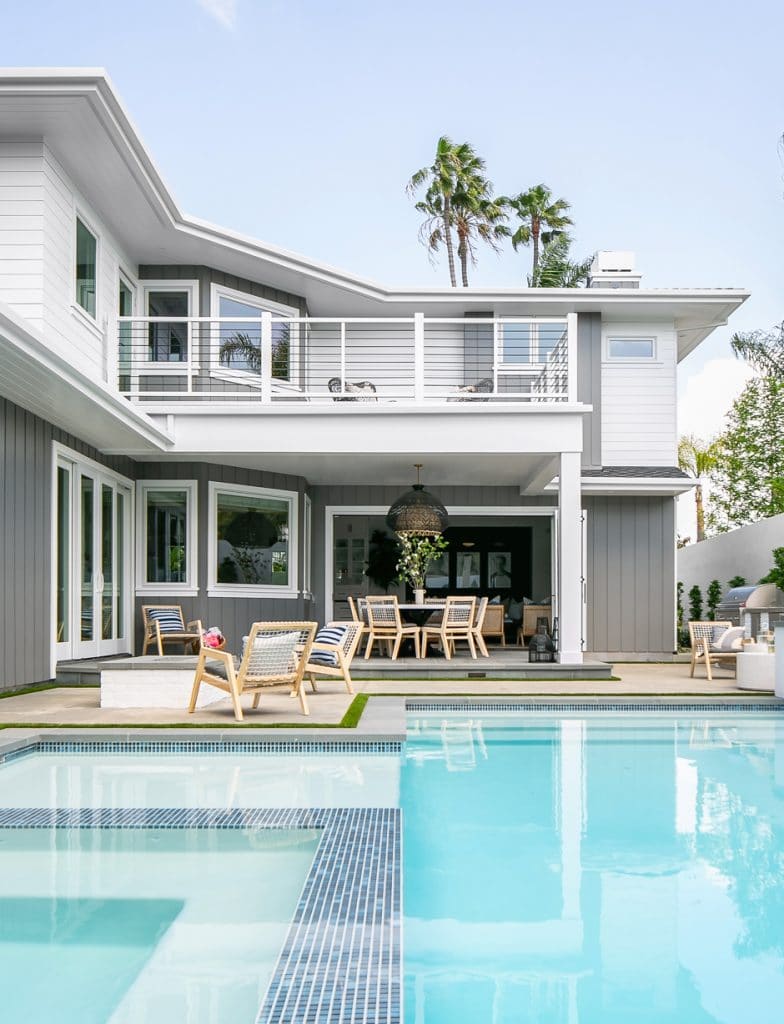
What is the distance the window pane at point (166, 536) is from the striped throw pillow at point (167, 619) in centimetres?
59

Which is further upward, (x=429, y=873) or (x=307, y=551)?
(x=307, y=551)

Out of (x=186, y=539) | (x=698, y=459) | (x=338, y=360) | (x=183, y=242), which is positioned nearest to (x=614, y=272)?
(x=338, y=360)

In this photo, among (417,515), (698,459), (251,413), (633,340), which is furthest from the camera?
(698,459)

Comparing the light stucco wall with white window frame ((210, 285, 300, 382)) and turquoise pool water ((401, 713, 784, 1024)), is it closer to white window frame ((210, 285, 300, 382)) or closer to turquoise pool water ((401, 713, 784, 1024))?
white window frame ((210, 285, 300, 382))

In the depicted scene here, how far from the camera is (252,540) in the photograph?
13.9m

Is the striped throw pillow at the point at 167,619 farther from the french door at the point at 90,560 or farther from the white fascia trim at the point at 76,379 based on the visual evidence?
the white fascia trim at the point at 76,379

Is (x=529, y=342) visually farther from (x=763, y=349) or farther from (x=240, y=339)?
(x=763, y=349)

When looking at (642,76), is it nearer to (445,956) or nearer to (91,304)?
(91,304)

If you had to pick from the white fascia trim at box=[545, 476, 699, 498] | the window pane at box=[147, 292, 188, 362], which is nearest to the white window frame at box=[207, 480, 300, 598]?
the window pane at box=[147, 292, 188, 362]

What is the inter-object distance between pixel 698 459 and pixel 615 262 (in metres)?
18.5

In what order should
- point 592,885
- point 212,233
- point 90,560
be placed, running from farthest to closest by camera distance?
point 212,233 < point 90,560 < point 592,885

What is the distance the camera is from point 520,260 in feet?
90.0

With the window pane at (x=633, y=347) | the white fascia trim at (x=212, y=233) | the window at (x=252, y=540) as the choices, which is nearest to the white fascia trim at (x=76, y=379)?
the window at (x=252, y=540)

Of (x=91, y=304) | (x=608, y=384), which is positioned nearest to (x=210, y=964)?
(x=91, y=304)
